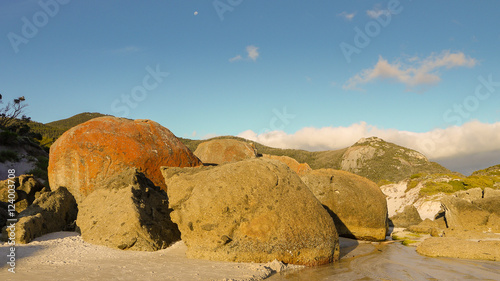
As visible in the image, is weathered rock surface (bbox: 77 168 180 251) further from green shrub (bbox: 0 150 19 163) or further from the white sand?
green shrub (bbox: 0 150 19 163)

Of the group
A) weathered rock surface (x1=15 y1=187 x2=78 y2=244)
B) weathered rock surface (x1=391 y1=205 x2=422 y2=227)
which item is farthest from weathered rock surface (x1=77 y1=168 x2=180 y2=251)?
weathered rock surface (x1=391 y1=205 x2=422 y2=227)

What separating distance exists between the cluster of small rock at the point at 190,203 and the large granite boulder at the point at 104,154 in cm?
3

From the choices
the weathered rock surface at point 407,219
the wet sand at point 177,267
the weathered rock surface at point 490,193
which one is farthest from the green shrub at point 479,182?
the wet sand at point 177,267

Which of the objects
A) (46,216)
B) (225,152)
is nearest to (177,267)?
(46,216)

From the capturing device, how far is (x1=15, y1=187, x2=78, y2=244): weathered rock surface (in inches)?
244

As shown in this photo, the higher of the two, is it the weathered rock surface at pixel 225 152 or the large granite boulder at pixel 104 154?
the weathered rock surface at pixel 225 152

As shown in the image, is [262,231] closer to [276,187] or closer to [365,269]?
[276,187]

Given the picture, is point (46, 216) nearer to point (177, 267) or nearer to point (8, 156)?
point (177, 267)

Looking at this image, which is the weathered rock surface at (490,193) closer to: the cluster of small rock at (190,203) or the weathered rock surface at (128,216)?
the cluster of small rock at (190,203)

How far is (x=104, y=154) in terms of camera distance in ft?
27.5

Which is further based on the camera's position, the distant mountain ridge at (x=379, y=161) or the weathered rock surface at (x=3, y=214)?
the distant mountain ridge at (x=379, y=161)

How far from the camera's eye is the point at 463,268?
5.98 metres

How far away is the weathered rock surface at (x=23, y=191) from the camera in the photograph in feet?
29.2

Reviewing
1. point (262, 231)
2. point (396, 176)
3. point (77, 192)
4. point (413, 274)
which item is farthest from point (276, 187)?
point (396, 176)
